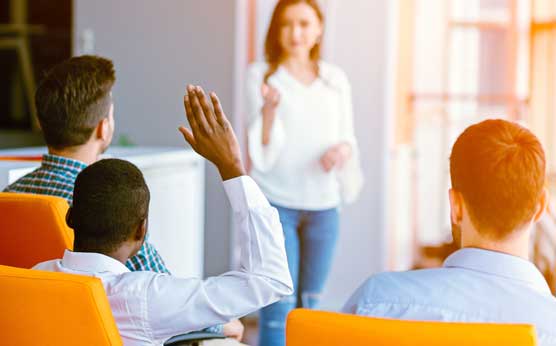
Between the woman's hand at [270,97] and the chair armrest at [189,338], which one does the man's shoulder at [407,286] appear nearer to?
the chair armrest at [189,338]

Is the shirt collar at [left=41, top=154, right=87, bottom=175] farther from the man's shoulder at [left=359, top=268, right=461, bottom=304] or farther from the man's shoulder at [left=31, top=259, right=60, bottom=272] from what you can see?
the man's shoulder at [left=359, top=268, right=461, bottom=304]

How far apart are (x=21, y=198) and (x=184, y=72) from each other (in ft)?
7.78

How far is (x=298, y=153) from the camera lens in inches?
118

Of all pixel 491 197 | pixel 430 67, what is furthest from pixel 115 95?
pixel 491 197

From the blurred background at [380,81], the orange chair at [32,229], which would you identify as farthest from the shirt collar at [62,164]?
the blurred background at [380,81]

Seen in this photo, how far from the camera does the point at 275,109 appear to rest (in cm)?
296

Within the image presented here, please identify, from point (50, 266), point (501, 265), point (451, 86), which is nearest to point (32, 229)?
point (50, 266)

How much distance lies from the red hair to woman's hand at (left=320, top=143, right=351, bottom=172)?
159cm

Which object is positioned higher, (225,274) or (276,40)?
(276,40)

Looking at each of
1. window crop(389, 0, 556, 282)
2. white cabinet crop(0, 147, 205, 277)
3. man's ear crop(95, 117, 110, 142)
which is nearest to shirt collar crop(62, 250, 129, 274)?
man's ear crop(95, 117, 110, 142)

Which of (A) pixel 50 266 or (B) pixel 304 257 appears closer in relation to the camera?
(A) pixel 50 266

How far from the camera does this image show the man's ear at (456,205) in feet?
4.48

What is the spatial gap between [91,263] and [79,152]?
0.66 metres

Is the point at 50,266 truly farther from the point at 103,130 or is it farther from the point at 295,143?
the point at 295,143
